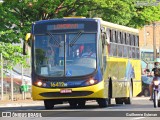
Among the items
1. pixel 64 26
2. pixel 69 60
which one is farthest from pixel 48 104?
pixel 64 26

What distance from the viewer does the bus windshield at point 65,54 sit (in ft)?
94.4

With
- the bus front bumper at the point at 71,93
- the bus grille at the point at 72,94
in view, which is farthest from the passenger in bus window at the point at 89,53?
the bus grille at the point at 72,94

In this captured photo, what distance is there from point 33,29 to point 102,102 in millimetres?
3948

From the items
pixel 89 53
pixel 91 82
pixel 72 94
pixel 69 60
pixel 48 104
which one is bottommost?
pixel 48 104

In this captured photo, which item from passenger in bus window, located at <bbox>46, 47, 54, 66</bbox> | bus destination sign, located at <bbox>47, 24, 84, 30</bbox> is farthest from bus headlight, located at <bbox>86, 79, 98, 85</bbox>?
bus destination sign, located at <bbox>47, 24, 84, 30</bbox>

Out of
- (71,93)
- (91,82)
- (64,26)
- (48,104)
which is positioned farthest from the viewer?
(48,104)

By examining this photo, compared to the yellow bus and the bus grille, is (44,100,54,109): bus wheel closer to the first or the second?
the yellow bus

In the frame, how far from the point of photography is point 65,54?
94.8ft

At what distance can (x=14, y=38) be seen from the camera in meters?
46.2

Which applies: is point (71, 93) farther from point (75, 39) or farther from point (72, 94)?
point (75, 39)

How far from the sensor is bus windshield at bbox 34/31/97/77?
2877 centimetres

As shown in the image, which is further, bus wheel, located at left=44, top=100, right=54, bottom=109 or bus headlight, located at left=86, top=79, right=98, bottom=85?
bus wheel, located at left=44, top=100, right=54, bottom=109

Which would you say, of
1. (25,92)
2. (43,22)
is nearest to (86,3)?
(25,92)

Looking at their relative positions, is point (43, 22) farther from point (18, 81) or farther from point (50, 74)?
point (18, 81)
